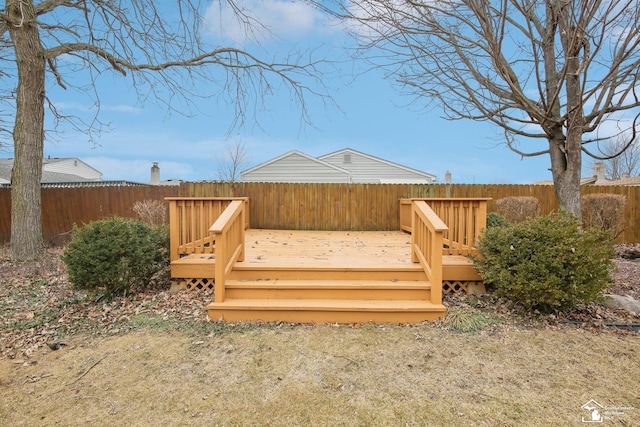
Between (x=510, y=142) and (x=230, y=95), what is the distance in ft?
20.0

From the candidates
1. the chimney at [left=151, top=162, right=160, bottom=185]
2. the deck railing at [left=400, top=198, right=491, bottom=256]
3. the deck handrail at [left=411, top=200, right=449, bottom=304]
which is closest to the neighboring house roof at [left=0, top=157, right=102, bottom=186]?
the chimney at [left=151, top=162, right=160, bottom=185]

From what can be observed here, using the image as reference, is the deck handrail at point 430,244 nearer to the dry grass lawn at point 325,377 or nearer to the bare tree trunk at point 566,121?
the dry grass lawn at point 325,377

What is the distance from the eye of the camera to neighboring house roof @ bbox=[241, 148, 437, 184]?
51.3ft

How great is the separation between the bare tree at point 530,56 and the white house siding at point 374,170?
10239mm

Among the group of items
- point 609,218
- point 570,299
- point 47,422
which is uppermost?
point 609,218

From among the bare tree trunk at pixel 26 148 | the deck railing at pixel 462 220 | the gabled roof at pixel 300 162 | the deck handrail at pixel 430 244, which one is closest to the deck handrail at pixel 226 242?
the deck handrail at pixel 430 244

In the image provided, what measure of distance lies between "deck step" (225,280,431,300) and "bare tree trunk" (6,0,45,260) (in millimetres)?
6486

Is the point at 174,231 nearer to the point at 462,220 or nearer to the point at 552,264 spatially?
the point at 462,220

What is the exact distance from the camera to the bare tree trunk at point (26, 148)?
7.23 m

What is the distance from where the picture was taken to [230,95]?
7160 mm

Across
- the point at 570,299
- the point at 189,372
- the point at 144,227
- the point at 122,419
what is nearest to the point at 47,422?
the point at 122,419

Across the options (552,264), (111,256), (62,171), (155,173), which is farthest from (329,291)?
(62,171)

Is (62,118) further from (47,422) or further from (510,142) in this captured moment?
(510,142)

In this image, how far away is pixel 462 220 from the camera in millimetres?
4730
